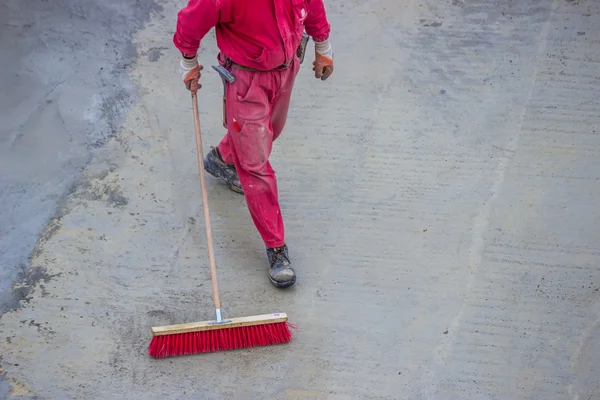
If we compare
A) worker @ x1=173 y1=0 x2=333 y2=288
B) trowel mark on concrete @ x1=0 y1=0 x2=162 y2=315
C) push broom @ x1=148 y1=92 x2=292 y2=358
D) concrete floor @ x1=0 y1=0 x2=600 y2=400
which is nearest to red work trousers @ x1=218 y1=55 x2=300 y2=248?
worker @ x1=173 y1=0 x2=333 y2=288

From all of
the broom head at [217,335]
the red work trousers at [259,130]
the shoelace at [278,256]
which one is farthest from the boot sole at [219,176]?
the broom head at [217,335]

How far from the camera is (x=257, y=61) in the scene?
335cm

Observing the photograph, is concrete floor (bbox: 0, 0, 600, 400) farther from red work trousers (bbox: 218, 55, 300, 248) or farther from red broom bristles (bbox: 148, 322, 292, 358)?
red work trousers (bbox: 218, 55, 300, 248)

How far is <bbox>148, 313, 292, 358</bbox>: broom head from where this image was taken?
3346 millimetres

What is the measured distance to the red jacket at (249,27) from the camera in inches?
127

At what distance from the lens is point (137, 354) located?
11.1 ft

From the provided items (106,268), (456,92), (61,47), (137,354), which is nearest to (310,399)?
(137,354)

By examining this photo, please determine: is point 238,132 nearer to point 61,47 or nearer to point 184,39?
point 184,39

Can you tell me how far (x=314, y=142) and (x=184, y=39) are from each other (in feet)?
4.13

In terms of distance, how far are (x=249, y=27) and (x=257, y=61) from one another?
155 mm

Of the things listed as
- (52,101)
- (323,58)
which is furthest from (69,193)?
(323,58)

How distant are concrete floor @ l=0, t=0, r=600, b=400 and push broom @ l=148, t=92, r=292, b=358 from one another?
0.06 metres

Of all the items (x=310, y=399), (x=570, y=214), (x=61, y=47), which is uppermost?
(x=61, y=47)

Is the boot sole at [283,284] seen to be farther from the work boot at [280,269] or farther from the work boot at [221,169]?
the work boot at [221,169]
